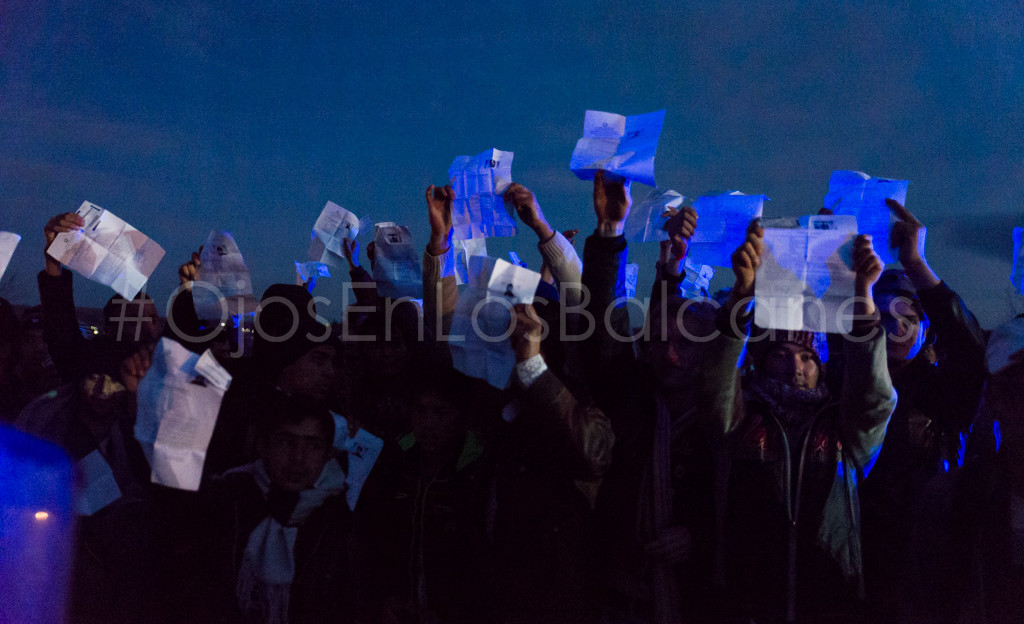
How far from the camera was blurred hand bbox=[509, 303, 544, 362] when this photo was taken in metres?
2.54

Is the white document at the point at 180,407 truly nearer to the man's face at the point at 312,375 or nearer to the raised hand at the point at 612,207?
the man's face at the point at 312,375

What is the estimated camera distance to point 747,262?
8.13ft

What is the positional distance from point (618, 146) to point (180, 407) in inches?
85.1

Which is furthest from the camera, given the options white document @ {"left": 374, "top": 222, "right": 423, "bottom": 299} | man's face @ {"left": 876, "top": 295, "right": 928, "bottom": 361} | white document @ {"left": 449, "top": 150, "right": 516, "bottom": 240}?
white document @ {"left": 374, "top": 222, "right": 423, "bottom": 299}

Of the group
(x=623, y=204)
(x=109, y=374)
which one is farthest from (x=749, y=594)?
(x=109, y=374)

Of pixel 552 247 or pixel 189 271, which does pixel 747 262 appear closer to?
pixel 552 247

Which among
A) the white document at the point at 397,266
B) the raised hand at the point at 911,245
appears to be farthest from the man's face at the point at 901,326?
the white document at the point at 397,266

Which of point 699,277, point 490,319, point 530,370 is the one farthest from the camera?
point 699,277

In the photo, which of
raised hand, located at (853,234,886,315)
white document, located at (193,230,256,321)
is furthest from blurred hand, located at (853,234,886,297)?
white document, located at (193,230,256,321)

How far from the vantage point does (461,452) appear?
9.25 ft

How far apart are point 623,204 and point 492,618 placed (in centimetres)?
177

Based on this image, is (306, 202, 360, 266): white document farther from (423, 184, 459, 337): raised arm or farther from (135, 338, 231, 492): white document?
(135, 338, 231, 492): white document

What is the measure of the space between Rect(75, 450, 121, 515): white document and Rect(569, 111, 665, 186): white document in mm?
2610

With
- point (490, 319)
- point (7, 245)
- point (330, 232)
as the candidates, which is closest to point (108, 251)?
point (7, 245)
